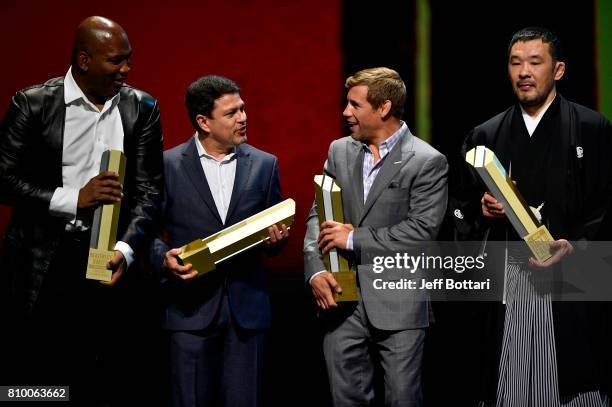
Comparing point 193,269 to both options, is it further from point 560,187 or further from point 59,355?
point 560,187

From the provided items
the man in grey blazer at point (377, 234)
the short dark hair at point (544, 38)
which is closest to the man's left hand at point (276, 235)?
the man in grey blazer at point (377, 234)

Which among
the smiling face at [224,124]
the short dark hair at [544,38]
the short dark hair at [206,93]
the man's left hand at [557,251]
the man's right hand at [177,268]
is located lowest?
the man's right hand at [177,268]

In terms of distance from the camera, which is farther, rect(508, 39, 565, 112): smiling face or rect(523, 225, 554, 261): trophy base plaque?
rect(508, 39, 565, 112): smiling face

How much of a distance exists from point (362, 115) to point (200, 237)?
2.33ft

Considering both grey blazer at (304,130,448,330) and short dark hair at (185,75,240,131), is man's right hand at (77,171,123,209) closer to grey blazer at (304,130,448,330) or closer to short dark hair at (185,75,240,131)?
short dark hair at (185,75,240,131)

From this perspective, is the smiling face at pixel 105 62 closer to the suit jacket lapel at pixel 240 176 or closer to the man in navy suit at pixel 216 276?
the man in navy suit at pixel 216 276

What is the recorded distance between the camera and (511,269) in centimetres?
297

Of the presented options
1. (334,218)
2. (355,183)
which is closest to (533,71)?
(355,183)

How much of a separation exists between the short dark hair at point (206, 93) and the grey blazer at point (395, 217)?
A: 536 millimetres

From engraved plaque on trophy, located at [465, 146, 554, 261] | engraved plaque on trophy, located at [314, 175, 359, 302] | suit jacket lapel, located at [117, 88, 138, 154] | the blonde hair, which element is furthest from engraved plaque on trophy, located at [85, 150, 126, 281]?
engraved plaque on trophy, located at [465, 146, 554, 261]

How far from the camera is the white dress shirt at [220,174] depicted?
304 cm

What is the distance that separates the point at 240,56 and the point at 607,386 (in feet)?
6.40

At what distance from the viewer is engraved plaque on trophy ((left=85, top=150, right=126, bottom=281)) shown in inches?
109

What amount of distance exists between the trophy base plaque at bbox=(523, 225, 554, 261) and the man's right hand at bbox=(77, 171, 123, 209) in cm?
133
